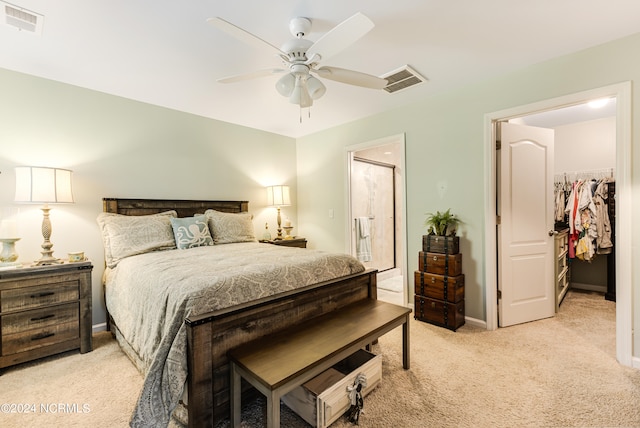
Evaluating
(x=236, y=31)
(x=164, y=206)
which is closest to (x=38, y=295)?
(x=164, y=206)

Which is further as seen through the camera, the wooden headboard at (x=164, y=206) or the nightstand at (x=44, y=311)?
the wooden headboard at (x=164, y=206)

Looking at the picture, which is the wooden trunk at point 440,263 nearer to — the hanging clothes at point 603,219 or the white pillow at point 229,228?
the white pillow at point 229,228

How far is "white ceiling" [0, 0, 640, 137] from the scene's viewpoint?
1.75 m

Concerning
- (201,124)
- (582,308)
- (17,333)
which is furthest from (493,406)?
(201,124)

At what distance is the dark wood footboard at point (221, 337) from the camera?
54.3 inches

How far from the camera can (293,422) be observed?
5.14 feet

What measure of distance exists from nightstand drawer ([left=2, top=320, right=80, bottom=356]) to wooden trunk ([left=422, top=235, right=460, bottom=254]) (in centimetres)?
331

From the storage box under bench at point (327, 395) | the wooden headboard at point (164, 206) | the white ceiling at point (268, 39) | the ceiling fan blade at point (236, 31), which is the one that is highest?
the white ceiling at point (268, 39)

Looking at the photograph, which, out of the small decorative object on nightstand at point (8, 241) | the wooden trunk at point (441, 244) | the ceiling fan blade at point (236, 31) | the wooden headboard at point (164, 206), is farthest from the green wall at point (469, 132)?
the small decorative object on nightstand at point (8, 241)

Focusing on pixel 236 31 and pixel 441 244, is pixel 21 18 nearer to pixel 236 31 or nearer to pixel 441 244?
pixel 236 31

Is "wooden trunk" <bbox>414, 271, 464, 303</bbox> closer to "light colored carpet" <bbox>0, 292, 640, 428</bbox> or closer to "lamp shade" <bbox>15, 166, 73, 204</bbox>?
"light colored carpet" <bbox>0, 292, 640, 428</bbox>

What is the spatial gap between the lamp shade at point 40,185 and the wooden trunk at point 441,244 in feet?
11.3

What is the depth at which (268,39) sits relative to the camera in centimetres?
205

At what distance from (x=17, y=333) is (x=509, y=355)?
3820 mm
